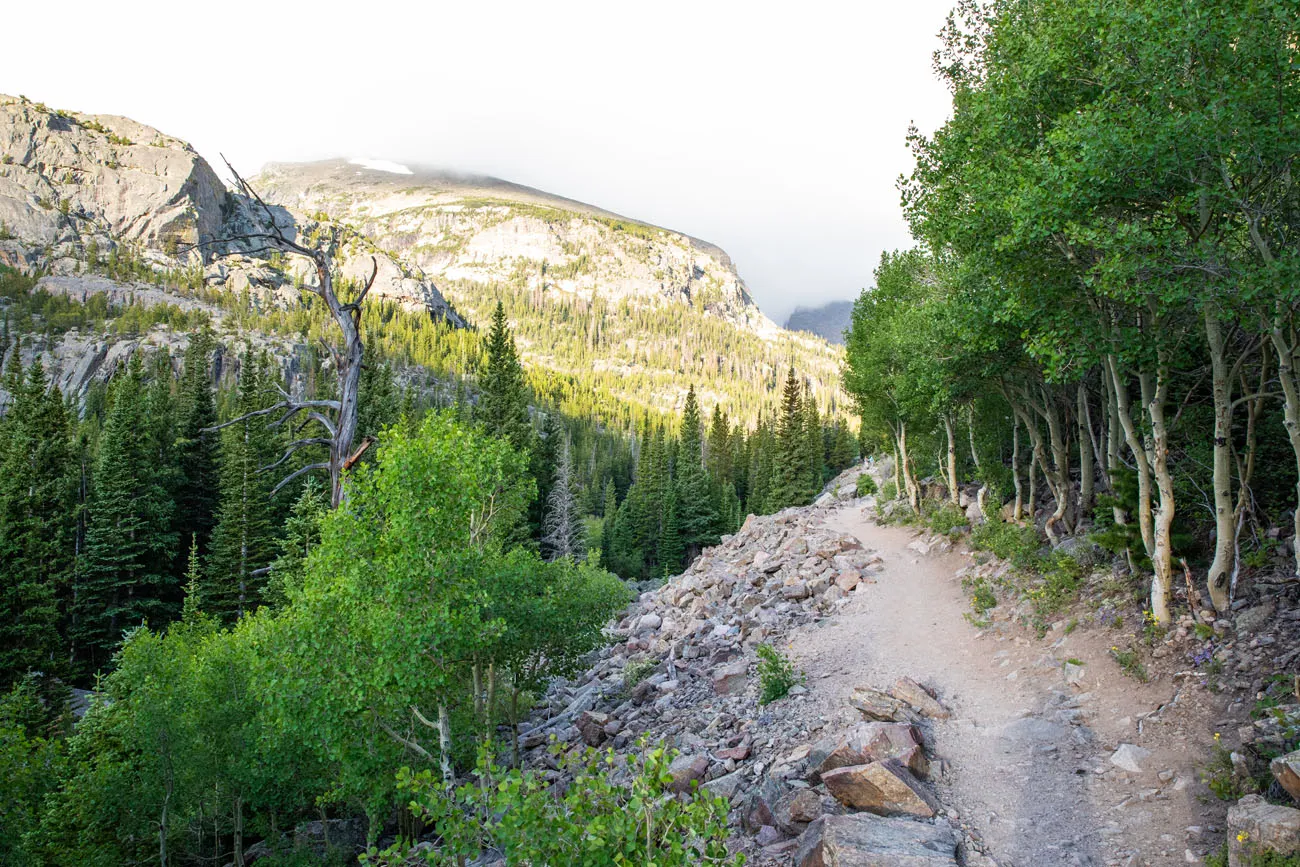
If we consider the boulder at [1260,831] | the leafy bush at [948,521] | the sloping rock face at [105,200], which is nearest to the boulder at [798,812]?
the boulder at [1260,831]

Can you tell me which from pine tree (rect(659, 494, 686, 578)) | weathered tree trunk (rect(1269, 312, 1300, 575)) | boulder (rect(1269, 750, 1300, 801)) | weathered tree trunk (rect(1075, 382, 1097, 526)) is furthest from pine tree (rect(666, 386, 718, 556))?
boulder (rect(1269, 750, 1300, 801))

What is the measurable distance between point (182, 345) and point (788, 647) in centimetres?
14243

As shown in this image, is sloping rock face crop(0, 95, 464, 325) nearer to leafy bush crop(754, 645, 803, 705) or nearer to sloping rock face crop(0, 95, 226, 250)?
sloping rock face crop(0, 95, 226, 250)

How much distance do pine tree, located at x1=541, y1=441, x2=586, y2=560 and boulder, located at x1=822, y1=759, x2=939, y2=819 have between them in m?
34.0

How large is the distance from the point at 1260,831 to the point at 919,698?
5402 mm

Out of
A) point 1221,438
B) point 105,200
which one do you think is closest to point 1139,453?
point 1221,438

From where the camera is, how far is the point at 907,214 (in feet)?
44.5

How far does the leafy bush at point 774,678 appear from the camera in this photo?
1260cm

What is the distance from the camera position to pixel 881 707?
10.2 meters

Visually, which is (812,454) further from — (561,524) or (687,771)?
(687,771)

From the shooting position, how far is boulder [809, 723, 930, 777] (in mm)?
8594

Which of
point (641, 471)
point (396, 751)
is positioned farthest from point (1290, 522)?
point (641, 471)

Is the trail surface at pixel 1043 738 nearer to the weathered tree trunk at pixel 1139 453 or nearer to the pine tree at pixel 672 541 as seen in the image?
the weathered tree trunk at pixel 1139 453

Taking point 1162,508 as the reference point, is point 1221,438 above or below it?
above
